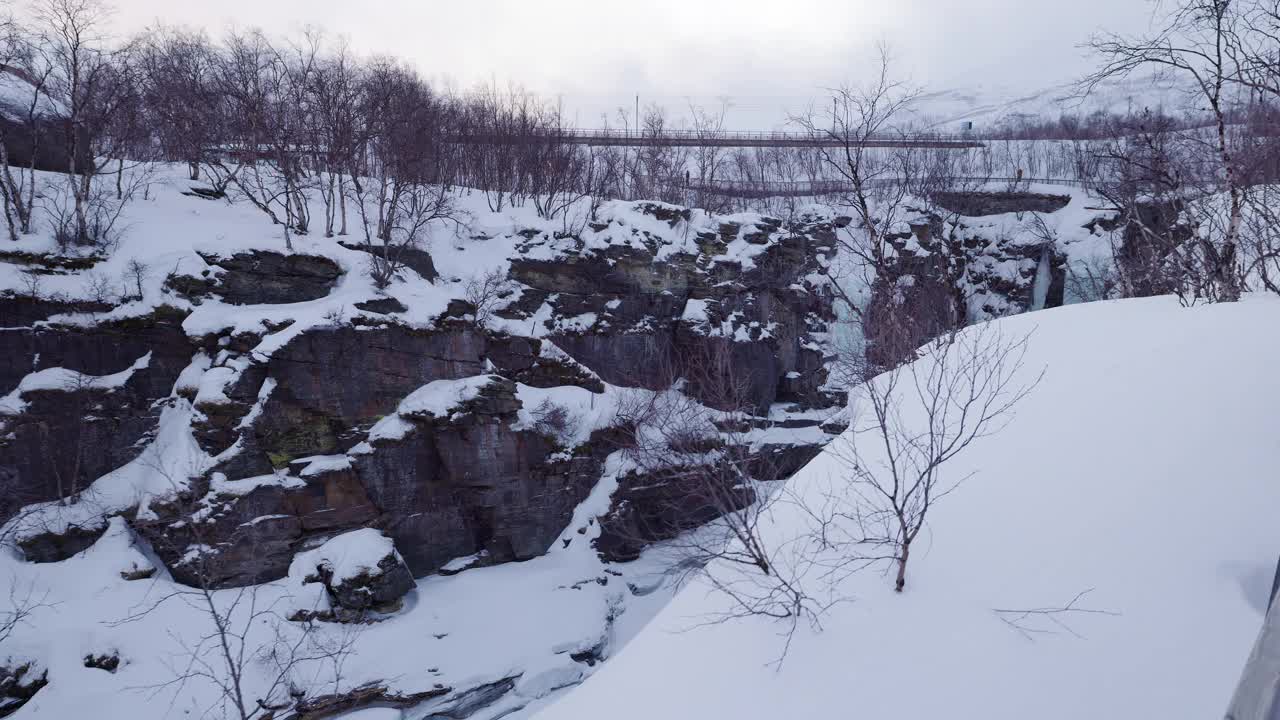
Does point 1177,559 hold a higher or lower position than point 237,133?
lower

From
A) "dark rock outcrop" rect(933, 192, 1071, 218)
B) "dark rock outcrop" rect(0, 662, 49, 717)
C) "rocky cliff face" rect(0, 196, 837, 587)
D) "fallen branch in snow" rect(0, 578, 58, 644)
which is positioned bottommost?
"dark rock outcrop" rect(0, 662, 49, 717)

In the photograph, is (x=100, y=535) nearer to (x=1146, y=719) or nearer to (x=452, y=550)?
(x=452, y=550)

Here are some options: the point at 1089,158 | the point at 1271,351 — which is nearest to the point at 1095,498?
the point at 1271,351

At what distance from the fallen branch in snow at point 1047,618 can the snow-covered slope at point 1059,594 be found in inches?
1.4

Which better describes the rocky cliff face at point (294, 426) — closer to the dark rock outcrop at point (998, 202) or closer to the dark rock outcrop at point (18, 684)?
the dark rock outcrop at point (18, 684)

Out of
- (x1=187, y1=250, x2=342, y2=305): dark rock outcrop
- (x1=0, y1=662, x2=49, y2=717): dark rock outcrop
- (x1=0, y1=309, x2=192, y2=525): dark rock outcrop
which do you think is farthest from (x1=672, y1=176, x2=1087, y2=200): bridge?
(x1=0, y1=662, x2=49, y2=717): dark rock outcrop

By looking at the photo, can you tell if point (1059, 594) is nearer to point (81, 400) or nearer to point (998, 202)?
point (81, 400)

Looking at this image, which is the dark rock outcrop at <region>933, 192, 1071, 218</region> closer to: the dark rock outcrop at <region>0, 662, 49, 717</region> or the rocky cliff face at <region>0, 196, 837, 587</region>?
the rocky cliff face at <region>0, 196, 837, 587</region>

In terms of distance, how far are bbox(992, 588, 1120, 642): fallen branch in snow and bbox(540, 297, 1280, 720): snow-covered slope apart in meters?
0.04

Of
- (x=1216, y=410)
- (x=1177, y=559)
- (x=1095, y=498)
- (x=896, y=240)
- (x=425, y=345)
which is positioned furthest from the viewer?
(x=896, y=240)

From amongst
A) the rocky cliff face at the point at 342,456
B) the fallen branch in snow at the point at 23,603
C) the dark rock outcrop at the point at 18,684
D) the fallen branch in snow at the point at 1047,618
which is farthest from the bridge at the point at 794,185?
the fallen branch in snow at the point at 1047,618

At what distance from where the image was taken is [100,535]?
554 inches

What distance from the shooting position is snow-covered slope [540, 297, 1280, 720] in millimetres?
3217

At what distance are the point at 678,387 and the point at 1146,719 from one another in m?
21.5
